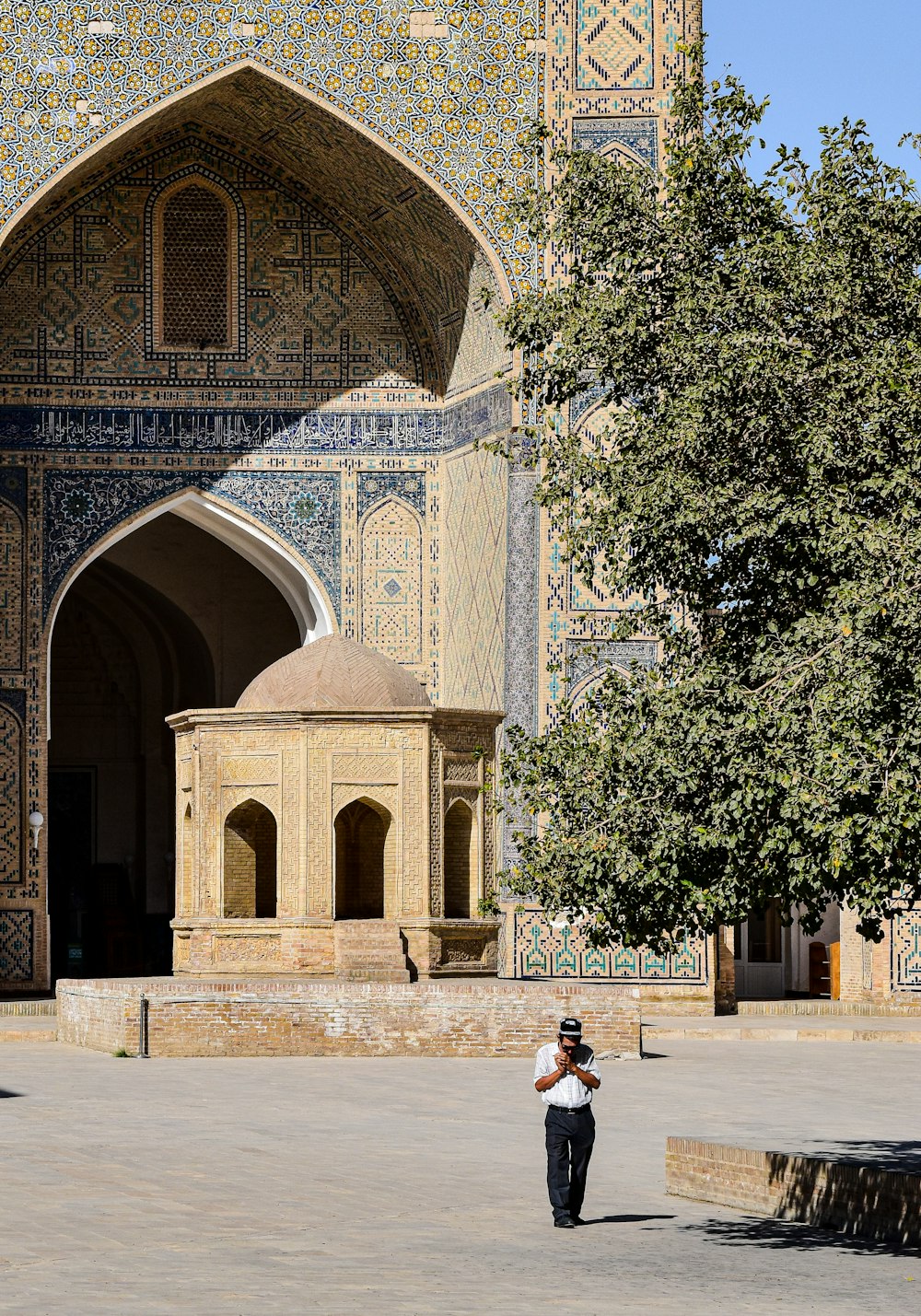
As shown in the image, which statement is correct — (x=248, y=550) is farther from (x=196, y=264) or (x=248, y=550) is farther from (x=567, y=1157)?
(x=567, y=1157)

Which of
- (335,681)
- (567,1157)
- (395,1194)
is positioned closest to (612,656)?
(335,681)

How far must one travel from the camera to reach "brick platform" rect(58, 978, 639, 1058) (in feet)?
40.5

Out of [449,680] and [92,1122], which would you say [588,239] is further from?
[449,680]

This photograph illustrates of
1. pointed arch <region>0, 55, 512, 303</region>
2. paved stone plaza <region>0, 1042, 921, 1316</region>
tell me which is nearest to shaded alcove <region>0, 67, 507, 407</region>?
pointed arch <region>0, 55, 512, 303</region>

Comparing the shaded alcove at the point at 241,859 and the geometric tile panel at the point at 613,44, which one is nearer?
the shaded alcove at the point at 241,859

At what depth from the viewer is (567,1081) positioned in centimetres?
692

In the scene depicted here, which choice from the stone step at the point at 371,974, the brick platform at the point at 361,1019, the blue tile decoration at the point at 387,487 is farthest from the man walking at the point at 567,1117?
the blue tile decoration at the point at 387,487

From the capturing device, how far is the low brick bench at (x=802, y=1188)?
650 cm

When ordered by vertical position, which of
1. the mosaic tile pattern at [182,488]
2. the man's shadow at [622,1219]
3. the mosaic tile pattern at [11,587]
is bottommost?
the man's shadow at [622,1219]

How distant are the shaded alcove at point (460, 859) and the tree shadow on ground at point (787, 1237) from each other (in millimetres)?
7889

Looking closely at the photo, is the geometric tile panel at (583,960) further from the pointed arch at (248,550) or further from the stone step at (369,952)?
the pointed arch at (248,550)

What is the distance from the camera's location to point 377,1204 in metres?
6.99

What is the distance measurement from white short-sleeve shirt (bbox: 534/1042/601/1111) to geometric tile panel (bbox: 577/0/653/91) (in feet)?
34.7

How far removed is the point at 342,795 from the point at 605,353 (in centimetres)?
784
